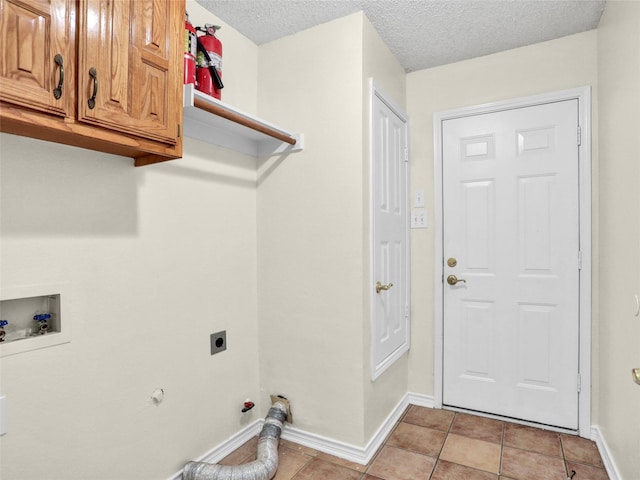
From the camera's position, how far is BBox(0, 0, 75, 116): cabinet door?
3.09 ft

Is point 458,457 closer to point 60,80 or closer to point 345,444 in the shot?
point 345,444

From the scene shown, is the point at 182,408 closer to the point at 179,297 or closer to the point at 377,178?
the point at 179,297

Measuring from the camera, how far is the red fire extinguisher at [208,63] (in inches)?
67.3

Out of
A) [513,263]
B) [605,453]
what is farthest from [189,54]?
[605,453]

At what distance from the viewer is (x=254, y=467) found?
5.83ft

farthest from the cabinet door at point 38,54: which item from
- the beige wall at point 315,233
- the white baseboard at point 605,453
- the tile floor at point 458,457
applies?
the white baseboard at point 605,453

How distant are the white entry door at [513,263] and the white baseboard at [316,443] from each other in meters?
0.67

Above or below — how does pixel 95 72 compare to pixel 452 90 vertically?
below

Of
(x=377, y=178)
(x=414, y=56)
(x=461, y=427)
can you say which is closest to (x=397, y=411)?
(x=461, y=427)

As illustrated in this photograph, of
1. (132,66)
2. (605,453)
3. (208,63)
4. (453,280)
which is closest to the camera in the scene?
(132,66)

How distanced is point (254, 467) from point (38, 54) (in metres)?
1.77

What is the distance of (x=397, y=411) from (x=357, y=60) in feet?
6.90

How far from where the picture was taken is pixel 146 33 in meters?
1.27

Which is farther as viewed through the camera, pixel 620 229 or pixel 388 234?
pixel 388 234
